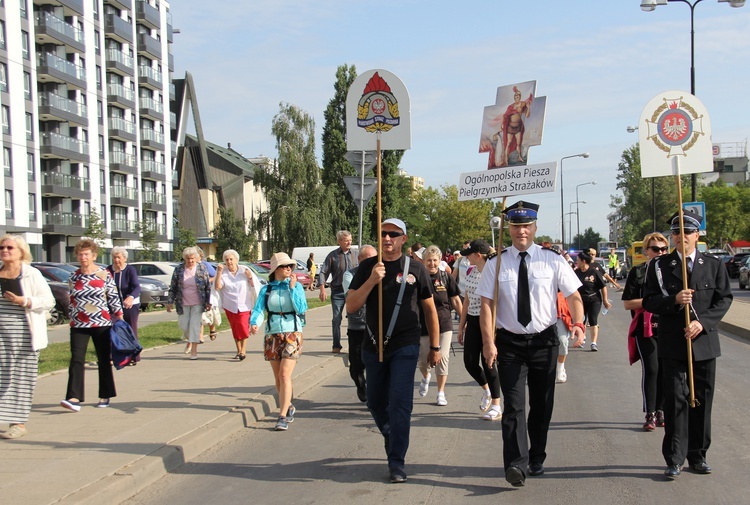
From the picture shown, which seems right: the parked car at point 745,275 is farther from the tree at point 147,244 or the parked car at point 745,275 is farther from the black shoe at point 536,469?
the tree at point 147,244

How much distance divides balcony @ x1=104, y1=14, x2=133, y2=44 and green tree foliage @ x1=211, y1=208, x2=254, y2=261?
15671 millimetres

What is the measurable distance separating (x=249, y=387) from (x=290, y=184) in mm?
50320

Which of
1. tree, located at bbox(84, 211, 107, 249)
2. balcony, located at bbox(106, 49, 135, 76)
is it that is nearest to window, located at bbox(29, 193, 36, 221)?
tree, located at bbox(84, 211, 107, 249)

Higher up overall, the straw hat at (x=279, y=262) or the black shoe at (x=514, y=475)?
the straw hat at (x=279, y=262)

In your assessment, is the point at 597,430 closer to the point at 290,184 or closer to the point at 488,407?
the point at 488,407

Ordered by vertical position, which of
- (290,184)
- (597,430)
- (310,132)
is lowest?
(597,430)

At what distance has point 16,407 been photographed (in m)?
7.30

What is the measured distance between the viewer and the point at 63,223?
177 ft

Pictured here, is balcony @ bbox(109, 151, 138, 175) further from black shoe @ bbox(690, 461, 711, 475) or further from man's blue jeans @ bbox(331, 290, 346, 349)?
black shoe @ bbox(690, 461, 711, 475)

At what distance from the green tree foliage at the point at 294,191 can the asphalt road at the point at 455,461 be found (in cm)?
4944

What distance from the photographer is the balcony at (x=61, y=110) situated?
5281 centimetres

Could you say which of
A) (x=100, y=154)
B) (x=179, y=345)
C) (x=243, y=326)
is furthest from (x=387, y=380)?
(x=100, y=154)

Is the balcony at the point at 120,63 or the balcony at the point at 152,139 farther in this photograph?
the balcony at the point at 152,139

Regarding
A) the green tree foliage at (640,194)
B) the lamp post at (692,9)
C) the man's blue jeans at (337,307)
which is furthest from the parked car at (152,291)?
the green tree foliage at (640,194)
